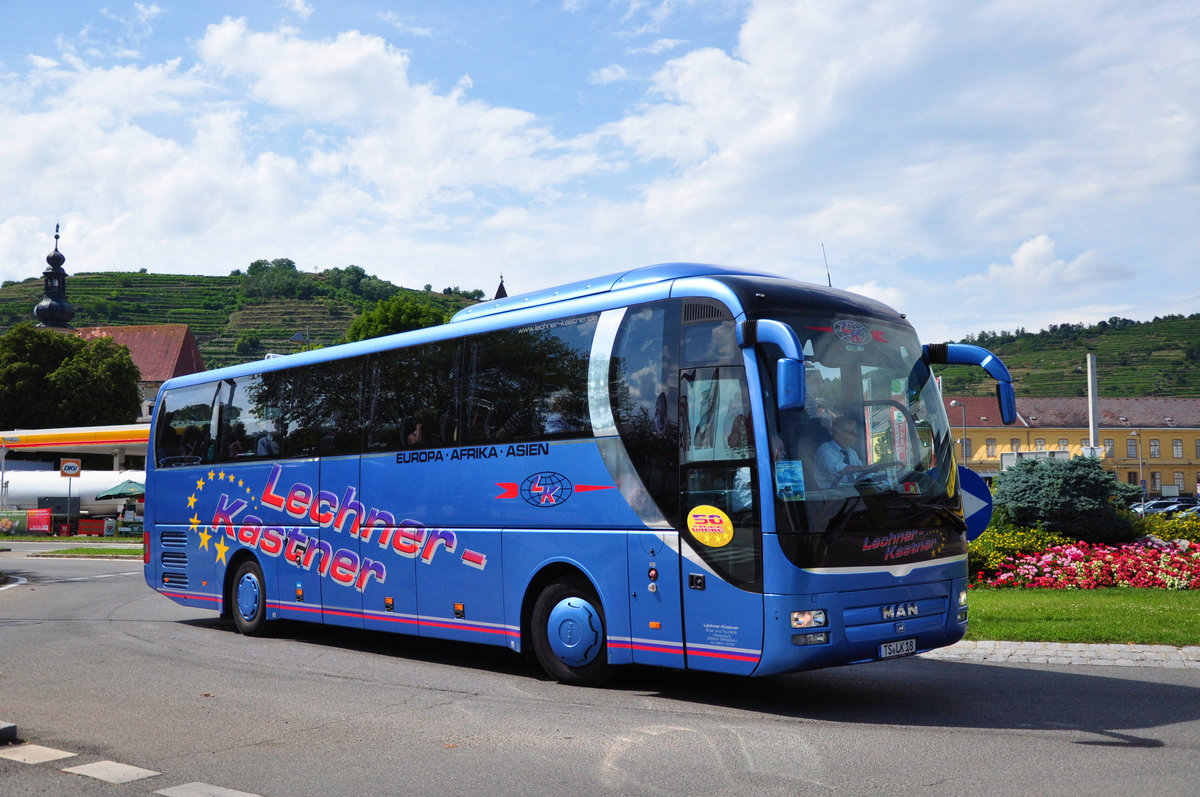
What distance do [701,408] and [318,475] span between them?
5783mm

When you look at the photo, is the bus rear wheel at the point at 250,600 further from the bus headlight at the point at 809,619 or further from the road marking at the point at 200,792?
the bus headlight at the point at 809,619

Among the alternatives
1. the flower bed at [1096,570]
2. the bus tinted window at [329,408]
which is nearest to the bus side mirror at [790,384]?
the bus tinted window at [329,408]

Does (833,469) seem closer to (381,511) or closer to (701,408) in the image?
(701,408)

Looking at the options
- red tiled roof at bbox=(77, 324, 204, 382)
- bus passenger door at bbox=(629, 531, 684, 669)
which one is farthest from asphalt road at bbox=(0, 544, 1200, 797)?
red tiled roof at bbox=(77, 324, 204, 382)

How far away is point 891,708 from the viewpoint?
27.7 ft

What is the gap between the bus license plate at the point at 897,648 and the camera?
8.16 meters

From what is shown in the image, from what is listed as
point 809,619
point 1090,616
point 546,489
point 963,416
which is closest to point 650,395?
point 546,489

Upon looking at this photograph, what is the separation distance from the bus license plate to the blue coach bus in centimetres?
3

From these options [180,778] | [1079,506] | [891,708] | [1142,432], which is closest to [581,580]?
[891,708]

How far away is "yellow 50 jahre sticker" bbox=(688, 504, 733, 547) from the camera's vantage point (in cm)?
816

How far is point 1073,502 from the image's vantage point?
59.3 feet

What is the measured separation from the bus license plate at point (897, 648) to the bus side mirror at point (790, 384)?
7.08 ft

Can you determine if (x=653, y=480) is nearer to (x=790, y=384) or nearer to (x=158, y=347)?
(x=790, y=384)

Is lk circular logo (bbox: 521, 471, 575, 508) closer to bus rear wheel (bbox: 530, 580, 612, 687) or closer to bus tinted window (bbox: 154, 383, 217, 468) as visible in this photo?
bus rear wheel (bbox: 530, 580, 612, 687)
